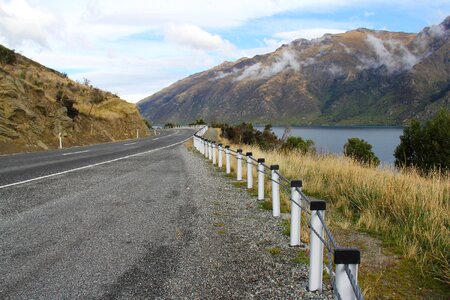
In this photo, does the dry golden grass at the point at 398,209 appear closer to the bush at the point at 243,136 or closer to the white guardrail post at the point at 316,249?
the white guardrail post at the point at 316,249

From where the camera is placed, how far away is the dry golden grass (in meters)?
5.29

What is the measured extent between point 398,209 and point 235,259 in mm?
3946

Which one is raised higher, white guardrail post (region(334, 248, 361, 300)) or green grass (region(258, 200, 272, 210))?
white guardrail post (region(334, 248, 361, 300))

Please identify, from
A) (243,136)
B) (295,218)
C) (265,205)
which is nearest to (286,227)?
(295,218)

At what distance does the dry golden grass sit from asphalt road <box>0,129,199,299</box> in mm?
2482

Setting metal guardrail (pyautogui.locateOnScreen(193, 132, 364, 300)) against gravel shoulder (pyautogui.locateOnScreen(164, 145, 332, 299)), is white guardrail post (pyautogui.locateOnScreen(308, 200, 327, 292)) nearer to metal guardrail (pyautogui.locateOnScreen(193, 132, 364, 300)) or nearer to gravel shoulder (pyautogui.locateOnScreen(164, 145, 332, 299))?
metal guardrail (pyautogui.locateOnScreen(193, 132, 364, 300))

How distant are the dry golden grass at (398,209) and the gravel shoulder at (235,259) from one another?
889 millimetres

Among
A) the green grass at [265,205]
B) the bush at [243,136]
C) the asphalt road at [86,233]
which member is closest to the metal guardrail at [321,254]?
the green grass at [265,205]

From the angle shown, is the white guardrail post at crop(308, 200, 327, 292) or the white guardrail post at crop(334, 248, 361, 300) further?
the white guardrail post at crop(308, 200, 327, 292)

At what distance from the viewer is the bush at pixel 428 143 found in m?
29.7

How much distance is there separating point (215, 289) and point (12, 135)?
22104mm

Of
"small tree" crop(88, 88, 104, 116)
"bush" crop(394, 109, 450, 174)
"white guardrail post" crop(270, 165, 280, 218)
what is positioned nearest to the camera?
"white guardrail post" crop(270, 165, 280, 218)

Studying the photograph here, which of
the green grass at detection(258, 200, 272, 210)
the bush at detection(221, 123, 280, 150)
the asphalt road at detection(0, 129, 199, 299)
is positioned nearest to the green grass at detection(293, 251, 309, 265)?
the asphalt road at detection(0, 129, 199, 299)

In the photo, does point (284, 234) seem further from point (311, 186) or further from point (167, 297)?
point (311, 186)
